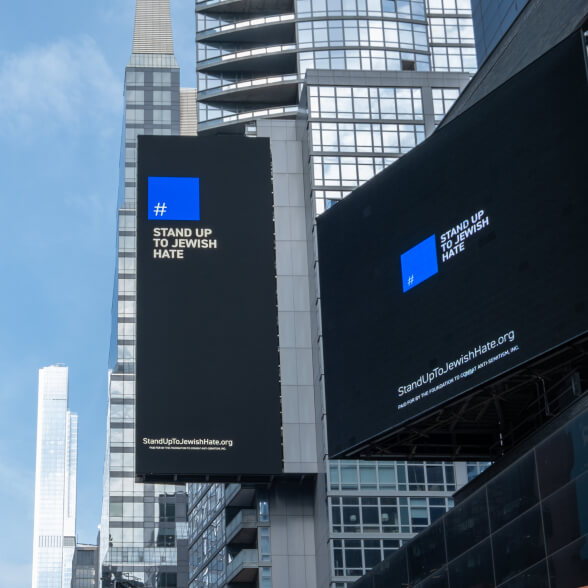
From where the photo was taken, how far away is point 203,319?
6300 centimetres

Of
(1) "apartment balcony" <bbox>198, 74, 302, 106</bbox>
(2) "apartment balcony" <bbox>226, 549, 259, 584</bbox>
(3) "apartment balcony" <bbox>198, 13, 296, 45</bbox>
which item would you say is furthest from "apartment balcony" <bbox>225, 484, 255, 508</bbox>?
(3) "apartment balcony" <bbox>198, 13, 296, 45</bbox>

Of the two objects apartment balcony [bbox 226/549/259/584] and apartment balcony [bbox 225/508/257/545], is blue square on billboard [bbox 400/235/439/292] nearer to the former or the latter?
apartment balcony [bbox 225/508/257/545]

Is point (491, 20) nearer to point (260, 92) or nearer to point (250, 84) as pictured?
point (250, 84)

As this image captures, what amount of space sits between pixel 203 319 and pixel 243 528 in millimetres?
17329

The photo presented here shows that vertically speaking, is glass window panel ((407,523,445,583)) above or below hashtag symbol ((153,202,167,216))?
below

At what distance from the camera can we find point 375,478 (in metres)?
72.6

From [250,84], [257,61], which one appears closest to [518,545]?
[250,84]

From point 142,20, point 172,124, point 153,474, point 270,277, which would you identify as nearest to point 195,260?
point 270,277

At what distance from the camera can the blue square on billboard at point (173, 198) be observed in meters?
63.7

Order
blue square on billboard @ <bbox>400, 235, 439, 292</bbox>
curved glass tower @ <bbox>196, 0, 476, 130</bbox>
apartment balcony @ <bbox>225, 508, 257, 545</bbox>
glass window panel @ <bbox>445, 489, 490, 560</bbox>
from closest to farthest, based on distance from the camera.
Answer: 1. glass window panel @ <bbox>445, 489, 490, 560</bbox>
2. blue square on billboard @ <bbox>400, 235, 439, 292</bbox>
3. apartment balcony @ <bbox>225, 508, 257, 545</bbox>
4. curved glass tower @ <bbox>196, 0, 476, 130</bbox>

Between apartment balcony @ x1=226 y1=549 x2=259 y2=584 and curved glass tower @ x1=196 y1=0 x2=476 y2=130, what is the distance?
115 feet

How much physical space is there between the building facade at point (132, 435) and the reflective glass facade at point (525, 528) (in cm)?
9033

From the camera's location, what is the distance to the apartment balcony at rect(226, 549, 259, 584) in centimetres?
7481

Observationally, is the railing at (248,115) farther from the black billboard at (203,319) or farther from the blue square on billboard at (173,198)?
the blue square on billboard at (173,198)
